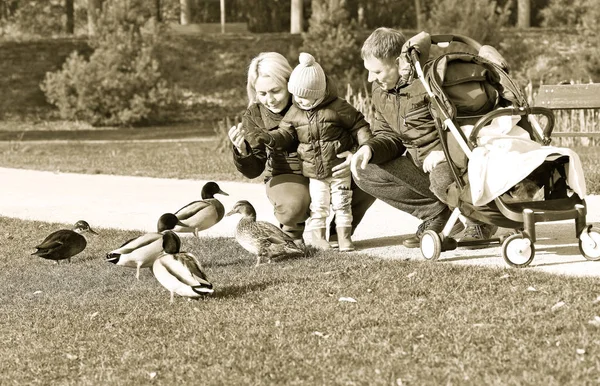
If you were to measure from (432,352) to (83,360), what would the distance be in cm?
168

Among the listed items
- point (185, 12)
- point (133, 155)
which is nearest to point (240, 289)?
point (133, 155)

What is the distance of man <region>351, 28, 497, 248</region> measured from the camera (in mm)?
7109

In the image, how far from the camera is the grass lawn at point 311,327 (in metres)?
4.78

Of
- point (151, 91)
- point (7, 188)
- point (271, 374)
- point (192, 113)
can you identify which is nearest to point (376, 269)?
point (271, 374)

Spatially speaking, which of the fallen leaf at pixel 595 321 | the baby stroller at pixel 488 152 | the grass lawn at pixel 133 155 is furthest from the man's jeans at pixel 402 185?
the grass lawn at pixel 133 155

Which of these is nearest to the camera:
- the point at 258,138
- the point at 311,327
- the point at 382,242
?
the point at 311,327

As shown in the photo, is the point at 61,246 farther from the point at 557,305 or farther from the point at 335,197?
the point at 557,305

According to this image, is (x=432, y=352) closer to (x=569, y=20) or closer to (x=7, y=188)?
(x=7, y=188)

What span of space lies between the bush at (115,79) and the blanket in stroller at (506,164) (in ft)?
67.8

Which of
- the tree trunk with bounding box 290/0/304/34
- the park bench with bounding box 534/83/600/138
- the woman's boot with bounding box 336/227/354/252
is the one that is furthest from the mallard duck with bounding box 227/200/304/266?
the tree trunk with bounding box 290/0/304/34

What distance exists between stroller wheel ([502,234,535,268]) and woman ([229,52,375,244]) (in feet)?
4.45

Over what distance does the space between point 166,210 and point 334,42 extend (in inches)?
795

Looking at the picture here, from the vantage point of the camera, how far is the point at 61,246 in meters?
7.66

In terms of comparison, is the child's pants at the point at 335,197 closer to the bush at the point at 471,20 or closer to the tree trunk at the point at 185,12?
the bush at the point at 471,20
